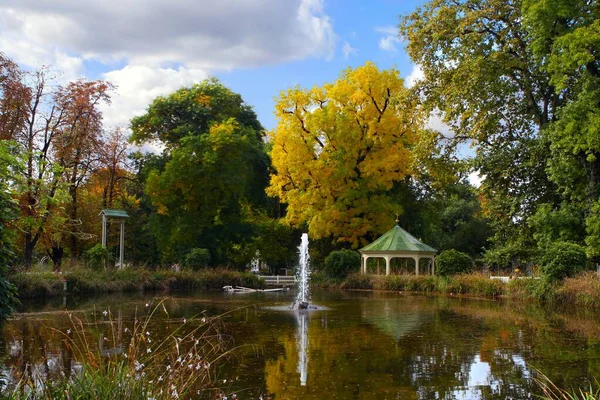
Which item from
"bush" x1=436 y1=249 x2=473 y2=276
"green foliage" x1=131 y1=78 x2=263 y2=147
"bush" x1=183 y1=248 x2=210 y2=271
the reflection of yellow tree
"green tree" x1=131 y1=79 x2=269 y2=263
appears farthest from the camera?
"green foliage" x1=131 y1=78 x2=263 y2=147

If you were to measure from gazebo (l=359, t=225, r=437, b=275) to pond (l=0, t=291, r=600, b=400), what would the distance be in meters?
11.4

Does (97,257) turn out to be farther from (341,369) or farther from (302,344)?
(341,369)

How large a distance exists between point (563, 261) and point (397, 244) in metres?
10.5

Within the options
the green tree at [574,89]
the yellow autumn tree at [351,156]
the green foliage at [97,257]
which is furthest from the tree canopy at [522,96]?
the green foliage at [97,257]

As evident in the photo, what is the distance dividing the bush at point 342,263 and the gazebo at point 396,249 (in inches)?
17.8

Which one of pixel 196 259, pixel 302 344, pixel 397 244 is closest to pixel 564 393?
pixel 302 344

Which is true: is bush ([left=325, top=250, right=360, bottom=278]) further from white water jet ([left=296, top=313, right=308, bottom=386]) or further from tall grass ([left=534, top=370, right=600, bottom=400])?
tall grass ([left=534, top=370, right=600, bottom=400])

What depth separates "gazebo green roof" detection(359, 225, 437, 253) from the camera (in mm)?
29500

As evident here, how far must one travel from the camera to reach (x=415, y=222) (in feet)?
120

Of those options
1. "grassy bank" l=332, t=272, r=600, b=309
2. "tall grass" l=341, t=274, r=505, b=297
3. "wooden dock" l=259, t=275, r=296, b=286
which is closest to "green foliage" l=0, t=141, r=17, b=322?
"grassy bank" l=332, t=272, r=600, b=309

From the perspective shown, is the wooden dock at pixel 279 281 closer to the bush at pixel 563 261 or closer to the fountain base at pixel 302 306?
the fountain base at pixel 302 306

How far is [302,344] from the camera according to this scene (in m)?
11.0

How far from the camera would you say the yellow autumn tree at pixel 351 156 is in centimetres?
3331

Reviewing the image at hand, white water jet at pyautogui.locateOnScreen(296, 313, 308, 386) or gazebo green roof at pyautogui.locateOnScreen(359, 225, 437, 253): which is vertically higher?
gazebo green roof at pyautogui.locateOnScreen(359, 225, 437, 253)
